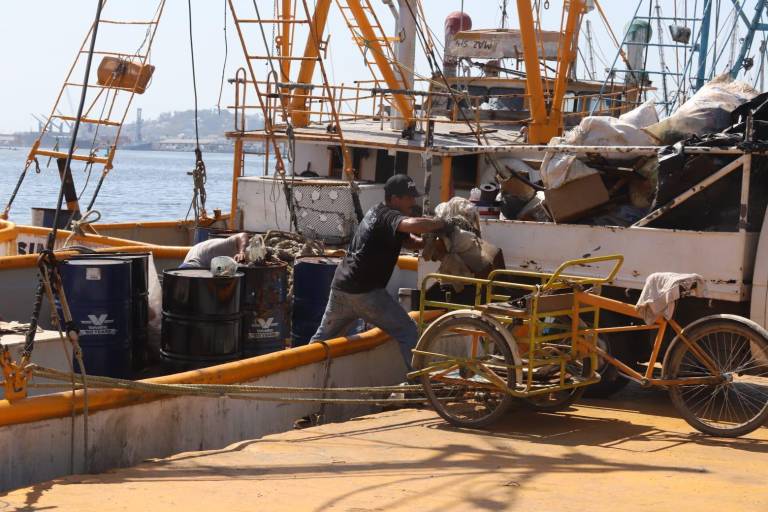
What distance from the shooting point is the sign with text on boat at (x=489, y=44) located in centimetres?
2286

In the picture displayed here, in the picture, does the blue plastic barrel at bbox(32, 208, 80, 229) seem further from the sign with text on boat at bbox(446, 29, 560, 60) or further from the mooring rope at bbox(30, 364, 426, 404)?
the mooring rope at bbox(30, 364, 426, 404)

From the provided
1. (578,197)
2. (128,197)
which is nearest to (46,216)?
(578,197)

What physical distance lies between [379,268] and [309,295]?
191 centimetres

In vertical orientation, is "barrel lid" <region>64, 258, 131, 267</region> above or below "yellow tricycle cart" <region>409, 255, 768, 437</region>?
above

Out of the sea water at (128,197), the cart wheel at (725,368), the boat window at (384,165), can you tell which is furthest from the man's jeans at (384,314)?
the sea water at (128,197)

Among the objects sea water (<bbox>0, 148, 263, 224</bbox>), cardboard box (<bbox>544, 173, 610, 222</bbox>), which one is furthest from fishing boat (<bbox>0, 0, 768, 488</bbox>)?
sea water (<bbox>0, 148, 263, 224</bbox>)

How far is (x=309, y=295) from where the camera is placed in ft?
32.8

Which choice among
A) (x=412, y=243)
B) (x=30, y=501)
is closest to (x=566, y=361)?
(x=412, y=243)

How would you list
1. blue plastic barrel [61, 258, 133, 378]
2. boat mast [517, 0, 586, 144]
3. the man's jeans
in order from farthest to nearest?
1. boat mast [517, 0, 586, 144]
2. blue plastic barrel [61, 258, 133, 378]
3. the man's jeans

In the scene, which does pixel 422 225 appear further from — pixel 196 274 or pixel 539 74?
pixel 539 74

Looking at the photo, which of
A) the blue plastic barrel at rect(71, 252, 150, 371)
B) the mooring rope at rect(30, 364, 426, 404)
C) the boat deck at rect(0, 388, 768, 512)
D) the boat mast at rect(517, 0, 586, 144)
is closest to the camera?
the boat deck at rect(0, 388, 768, 512)

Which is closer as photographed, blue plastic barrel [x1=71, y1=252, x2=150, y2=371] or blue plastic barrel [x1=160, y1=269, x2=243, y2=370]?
blue plastic barrel [x1=160, y1=269, x2=243, y2=370]

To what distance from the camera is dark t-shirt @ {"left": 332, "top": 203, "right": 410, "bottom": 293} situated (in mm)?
8039

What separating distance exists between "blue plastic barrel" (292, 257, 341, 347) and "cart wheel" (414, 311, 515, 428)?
2.25 metres
